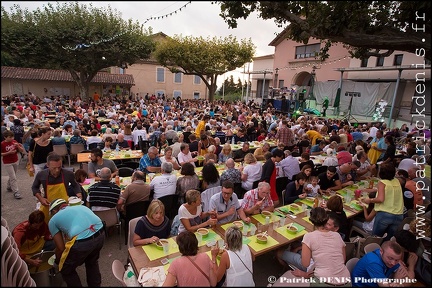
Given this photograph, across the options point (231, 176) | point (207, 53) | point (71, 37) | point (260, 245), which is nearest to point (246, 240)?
point (260, 245)

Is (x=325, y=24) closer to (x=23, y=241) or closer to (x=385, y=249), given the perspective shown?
(x=385, y=249)

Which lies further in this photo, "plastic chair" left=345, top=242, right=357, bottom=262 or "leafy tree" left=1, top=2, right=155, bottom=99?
"leafy tree" left=1, top=2, right=155, bottom=99

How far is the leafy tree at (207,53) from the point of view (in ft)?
80.0

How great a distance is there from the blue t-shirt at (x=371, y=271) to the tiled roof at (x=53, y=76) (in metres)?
32.0

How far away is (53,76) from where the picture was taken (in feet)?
94.6

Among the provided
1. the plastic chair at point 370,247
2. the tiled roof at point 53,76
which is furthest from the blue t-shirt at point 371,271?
the tiled roof at point 53,76

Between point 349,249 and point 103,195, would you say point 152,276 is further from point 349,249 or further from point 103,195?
point 349,249

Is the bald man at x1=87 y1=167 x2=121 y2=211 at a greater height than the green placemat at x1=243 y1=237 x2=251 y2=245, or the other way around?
the bald man at x1=87 y1=167 x2=121 y2=211

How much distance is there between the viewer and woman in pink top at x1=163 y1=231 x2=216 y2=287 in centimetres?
253

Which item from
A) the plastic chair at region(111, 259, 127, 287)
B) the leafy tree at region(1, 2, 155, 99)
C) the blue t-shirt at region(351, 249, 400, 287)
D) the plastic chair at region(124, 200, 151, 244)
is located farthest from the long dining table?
the leafy tree at region(1, 2, 155, 99)

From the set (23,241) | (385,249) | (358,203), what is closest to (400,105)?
(358,203)

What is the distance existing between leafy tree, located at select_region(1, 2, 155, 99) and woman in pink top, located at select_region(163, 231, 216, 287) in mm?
Result: 18613

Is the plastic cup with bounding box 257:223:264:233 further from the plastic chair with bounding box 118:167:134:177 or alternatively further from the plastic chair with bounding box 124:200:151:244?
the plastic chair with bounding box 118:167:134:177

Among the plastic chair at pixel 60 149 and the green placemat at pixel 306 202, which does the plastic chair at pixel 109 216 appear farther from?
the plastic chair at pixel 60 149
